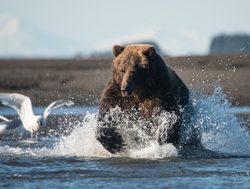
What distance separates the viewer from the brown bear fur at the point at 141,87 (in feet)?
39.7

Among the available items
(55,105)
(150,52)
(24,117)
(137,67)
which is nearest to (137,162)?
(137,67)

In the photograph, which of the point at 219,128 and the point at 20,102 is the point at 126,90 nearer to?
the point at 219,128

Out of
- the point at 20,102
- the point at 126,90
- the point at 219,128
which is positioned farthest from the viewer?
the point at 20,102

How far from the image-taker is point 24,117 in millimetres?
17406

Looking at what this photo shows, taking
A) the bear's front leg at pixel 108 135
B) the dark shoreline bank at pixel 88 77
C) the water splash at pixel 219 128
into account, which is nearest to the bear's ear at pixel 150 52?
the bear's front leg at pixel 108 135

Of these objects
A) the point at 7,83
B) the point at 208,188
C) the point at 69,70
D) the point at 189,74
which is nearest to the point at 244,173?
the point at 208,188

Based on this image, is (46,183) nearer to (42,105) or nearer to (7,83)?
(42,105)

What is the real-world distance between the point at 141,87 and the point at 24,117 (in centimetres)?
558

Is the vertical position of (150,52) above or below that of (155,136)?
above

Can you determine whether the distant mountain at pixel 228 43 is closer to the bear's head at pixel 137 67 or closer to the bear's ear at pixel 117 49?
the bear's ear at pixel 117 49

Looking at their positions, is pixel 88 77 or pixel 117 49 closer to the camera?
pixel 117 49

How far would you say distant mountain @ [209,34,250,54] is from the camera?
63.7 meters

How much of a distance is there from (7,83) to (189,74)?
5519 millimetres

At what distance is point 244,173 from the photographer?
11.3 meters
